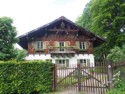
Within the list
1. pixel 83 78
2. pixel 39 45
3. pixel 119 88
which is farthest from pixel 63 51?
pixel 119 88

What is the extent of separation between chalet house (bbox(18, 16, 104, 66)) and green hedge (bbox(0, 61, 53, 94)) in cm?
1511

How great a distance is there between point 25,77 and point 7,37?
10640 millimetres

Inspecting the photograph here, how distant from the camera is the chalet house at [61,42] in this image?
3241 centimetres

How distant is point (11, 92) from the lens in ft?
52.8

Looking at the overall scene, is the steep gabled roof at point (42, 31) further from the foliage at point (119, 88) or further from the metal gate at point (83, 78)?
the foliage at point (119, 88)

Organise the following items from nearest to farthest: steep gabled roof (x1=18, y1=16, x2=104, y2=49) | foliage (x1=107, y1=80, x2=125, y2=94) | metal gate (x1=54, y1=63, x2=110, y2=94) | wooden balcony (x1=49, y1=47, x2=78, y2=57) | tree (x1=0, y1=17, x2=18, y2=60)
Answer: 1. foliage (x1=107, y1=80, x2=125, y2=94)
2. metal gate (x1=54, y1=63, x2=110, y2=94)
3. tree (x1=0, y1=17, x2=18, y2=60)
4. steep gabled roof (x1=18, y1=16, x2=104, y2=49)
5. wooden balcony (x1=49, y1=47, x2=78, y2=57)

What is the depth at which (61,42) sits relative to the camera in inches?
1328

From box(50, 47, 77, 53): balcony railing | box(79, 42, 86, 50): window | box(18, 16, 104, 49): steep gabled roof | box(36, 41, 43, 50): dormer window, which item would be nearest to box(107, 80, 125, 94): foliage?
box(50, 47, 77, 53): balcony railing

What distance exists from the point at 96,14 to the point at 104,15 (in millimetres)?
3097

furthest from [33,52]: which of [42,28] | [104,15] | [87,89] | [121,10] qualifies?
[87,89]

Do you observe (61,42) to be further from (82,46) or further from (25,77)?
(25,77)

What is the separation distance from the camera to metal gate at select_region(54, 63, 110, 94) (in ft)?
48.9

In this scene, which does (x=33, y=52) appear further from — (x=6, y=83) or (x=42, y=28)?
(x=6, y=83)

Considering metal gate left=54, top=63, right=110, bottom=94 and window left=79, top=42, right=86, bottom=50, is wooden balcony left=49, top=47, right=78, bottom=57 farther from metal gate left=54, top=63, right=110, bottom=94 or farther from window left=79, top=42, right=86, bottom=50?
metal gate left=54, top=63, right=110, bottom=94
